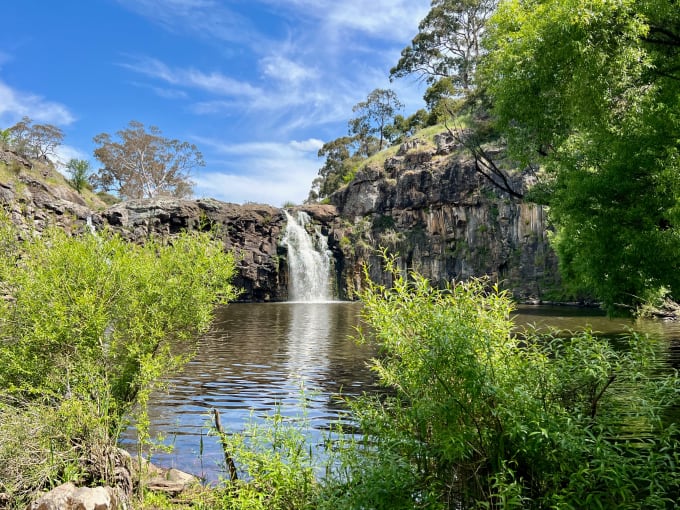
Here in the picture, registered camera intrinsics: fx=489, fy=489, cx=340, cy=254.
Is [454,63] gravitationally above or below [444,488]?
above

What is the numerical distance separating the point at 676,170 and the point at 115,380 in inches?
420

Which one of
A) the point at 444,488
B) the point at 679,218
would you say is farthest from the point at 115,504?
the point at 679,218

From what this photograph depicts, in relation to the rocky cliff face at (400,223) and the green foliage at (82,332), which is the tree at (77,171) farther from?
the green foliage at (82,332)

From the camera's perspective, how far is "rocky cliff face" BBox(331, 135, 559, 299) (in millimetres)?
51719

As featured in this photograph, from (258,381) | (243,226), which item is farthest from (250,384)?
(243,226)

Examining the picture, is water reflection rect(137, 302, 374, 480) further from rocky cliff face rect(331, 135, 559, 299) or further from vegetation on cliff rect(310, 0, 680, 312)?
rocky cliff face rect(331, 135, 559, 299)

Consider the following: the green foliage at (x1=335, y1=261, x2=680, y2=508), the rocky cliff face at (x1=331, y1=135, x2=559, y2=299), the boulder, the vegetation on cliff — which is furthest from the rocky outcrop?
the green foliage at (x1=335, y1=261, x2=680, y2=508)

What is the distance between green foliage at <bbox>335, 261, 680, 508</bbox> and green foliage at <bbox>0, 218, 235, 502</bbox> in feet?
12.7

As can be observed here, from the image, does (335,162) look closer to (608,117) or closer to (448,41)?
(448,41)

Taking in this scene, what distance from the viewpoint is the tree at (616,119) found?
10.8m

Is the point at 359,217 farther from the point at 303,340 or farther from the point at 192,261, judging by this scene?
the point at 192,261

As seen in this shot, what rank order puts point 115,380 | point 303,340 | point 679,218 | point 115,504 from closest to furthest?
1. point 115,504
2. point 115,380
3. point 679,218
4. point 303,340

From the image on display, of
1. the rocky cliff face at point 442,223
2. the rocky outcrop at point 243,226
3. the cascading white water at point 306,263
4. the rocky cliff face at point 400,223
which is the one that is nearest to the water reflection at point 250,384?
the rocky cliff face at point 442,223

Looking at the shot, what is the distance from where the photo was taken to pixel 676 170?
9.25m
